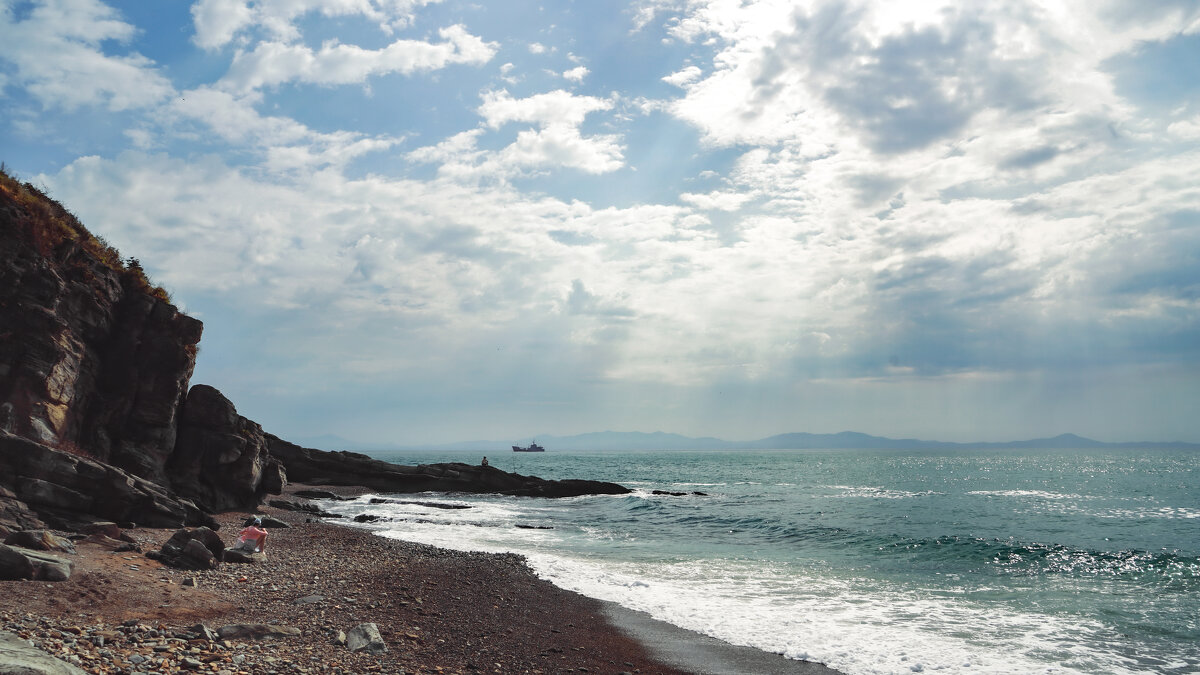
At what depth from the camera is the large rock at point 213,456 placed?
29.0m

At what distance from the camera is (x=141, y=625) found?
974 centimetres

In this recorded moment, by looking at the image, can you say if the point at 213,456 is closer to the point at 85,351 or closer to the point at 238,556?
the point at 85,351

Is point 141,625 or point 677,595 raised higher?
point 141,625

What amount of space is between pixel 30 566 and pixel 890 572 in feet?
76.1

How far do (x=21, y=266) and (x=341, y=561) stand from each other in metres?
15.1

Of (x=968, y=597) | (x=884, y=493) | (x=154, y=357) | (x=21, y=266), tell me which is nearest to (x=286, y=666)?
(x=968, y=597)

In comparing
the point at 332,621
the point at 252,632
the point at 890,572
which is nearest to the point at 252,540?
the point at 332,621

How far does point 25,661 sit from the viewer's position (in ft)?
20.9

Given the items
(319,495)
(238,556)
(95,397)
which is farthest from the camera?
(319,495)

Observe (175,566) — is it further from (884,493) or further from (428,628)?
(884,493)

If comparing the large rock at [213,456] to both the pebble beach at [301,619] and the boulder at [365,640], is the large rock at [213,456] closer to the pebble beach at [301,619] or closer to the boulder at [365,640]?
the pebble beach at [301,619]

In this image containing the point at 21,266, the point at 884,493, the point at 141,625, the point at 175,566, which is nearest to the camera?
the point at 141,625

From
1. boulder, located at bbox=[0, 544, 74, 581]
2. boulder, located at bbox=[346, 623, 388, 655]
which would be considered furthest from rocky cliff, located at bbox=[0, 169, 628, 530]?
boulder, located at bbox=[346, 623, 388, 655]

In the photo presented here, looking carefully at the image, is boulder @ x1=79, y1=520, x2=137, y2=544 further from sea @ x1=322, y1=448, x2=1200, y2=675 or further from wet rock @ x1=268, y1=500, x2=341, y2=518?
wet rock @ x1=268, y1=500, x2=341, y2=518
